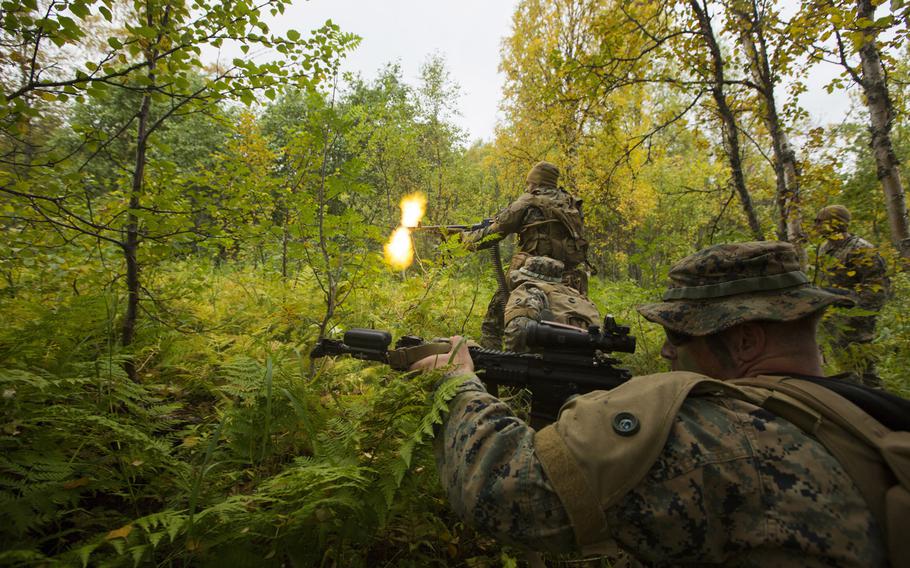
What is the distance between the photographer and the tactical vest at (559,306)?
15.1 ft

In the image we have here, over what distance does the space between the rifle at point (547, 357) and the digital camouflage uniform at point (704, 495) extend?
0.86 m

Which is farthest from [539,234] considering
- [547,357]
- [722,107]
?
[547,357]

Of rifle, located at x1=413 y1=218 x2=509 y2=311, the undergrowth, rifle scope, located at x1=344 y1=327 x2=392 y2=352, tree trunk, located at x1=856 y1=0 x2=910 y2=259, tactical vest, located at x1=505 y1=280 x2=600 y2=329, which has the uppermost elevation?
tree trunk, located at x1=856 y1=0 x2=910 y2=259

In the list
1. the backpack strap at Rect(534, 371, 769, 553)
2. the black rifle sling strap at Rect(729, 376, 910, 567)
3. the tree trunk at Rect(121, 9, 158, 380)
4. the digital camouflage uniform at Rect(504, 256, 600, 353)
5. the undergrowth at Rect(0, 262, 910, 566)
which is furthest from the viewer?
the digital camouflage uniform at Rect(504, 256, 600, 353)

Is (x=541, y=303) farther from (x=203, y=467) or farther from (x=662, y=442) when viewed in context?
(x=203, y=467)

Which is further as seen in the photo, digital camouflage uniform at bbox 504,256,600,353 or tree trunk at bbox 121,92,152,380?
digital camouflage uniform at bbox 504,256,600,353

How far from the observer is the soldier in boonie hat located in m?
1.56

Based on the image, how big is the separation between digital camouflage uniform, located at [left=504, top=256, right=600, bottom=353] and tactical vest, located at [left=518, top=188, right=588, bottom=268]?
1.23ft

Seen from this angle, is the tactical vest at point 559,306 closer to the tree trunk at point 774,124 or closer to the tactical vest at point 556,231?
the tactical vest at point 556,231

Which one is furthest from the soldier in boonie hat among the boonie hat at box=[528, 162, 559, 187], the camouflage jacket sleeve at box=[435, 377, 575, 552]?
the boonie hat at box=[528, 162, 559, 187]

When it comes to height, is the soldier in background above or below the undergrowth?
above

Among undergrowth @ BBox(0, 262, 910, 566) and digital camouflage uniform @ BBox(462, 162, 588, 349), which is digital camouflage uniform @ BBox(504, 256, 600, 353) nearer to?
digital camouflage uniform @ BBox(462, 162, 588, 349)

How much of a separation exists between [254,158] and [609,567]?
9337 millimetres

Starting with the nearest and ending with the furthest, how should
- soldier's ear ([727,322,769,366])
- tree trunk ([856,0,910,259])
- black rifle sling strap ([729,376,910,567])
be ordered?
1. black rifle sling strap ([729,376,910,567])
2. soldier's ear ([727,322,769,366])
3. tree trunk ([856,0,910,259])
